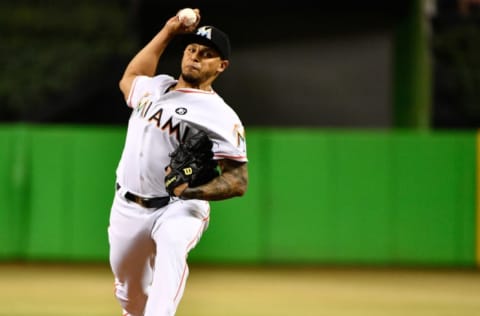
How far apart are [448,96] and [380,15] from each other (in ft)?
12.4

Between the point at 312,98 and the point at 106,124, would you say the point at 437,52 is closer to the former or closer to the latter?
the point at 312,98

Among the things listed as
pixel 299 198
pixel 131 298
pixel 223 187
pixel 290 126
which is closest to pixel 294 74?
pixel 290 126

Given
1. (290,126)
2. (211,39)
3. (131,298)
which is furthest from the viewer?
(290,126)

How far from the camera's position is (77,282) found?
8.77 m

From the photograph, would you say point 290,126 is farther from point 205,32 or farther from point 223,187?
point 223,187

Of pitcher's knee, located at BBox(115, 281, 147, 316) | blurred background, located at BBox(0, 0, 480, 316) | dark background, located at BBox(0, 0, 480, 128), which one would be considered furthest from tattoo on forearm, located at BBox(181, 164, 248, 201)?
dark background, located at BBox(0, 0, 480, 128)

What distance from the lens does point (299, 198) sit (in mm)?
10656

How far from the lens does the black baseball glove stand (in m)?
4.01

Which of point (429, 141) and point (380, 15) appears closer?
point (429, 141)

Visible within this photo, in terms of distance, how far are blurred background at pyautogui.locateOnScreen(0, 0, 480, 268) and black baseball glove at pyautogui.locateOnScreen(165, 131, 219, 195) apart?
6324 mm

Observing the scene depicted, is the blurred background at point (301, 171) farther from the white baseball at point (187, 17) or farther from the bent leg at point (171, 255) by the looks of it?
the white baseball at point (187, 17)

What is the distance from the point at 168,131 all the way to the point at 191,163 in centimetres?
28

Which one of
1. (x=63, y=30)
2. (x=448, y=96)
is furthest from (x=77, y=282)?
(x=63, y=30)

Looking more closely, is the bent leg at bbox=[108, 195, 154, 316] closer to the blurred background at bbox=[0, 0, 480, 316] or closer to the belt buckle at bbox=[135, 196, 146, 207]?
the belt buckle at bbox=[135, 196, 146, 207]
